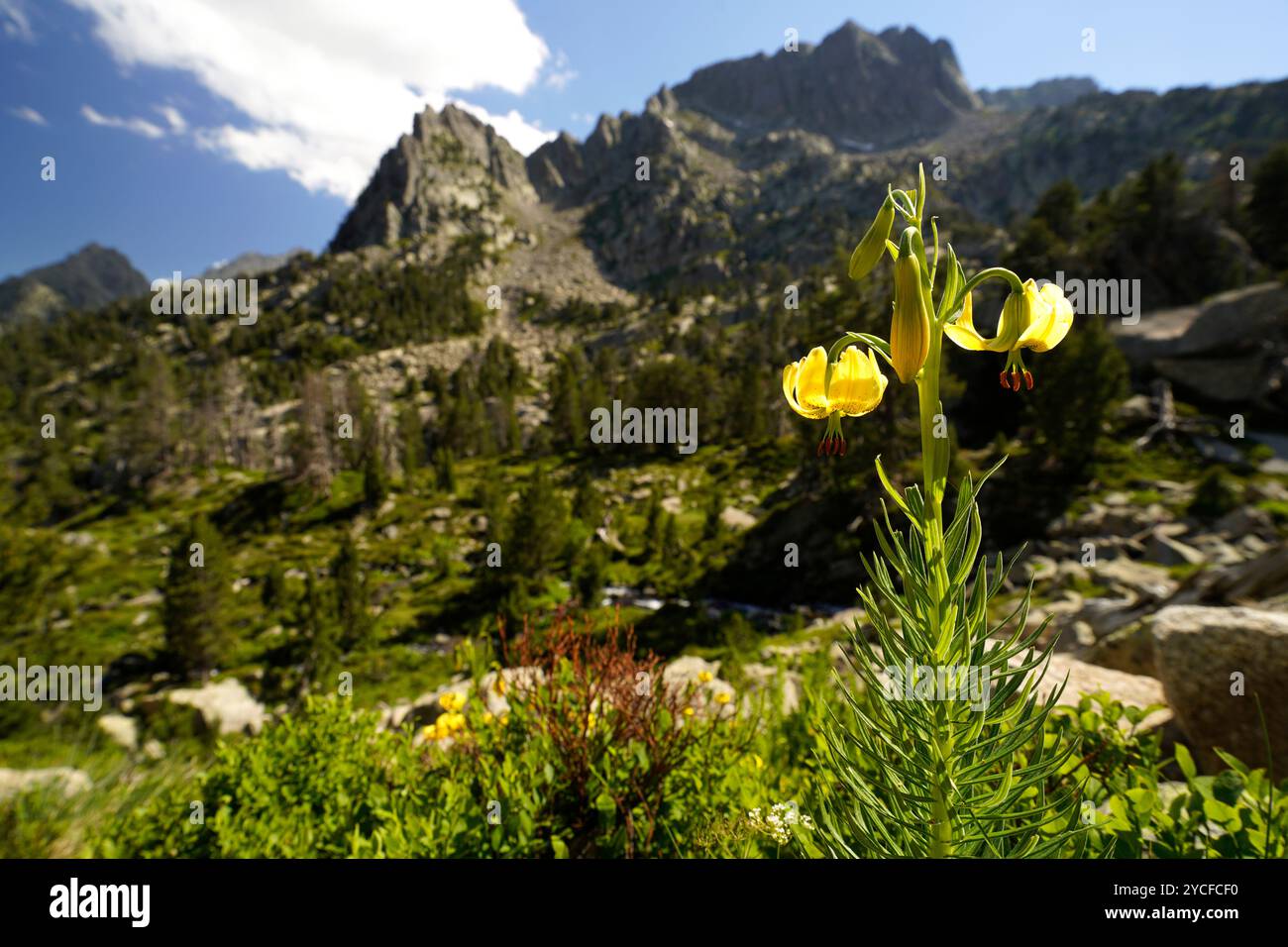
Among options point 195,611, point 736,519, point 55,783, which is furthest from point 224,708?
point 736,519

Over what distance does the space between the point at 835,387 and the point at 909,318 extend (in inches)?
10.5

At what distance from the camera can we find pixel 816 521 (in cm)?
2983

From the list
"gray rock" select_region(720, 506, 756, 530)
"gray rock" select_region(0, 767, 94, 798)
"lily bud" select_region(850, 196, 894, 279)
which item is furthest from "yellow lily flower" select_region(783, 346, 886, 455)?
"gray rock" select_region(720, 506, 756, 530)

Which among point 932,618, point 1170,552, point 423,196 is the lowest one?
point 1170,552

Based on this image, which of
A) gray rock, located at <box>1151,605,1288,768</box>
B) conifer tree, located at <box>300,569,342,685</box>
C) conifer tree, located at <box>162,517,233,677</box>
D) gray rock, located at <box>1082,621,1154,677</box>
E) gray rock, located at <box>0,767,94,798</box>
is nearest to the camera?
gray rock, located at <box>1151,605,1288,768</box>

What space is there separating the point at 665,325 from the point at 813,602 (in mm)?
108063

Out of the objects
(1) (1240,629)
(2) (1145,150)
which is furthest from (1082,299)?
(2) (1145,150)

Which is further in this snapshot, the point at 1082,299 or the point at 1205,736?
the point at 1082,299

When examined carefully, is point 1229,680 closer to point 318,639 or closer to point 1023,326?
point 1023,326

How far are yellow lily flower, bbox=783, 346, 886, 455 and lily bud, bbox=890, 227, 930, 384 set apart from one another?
0.33ft

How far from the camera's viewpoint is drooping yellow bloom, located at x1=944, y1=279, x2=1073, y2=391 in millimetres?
1450

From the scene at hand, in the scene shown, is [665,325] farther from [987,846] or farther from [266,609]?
[987,846]

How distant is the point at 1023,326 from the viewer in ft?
4.79

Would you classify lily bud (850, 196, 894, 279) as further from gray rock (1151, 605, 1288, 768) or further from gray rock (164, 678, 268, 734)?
gray rock (164, 678, 268, 734)
